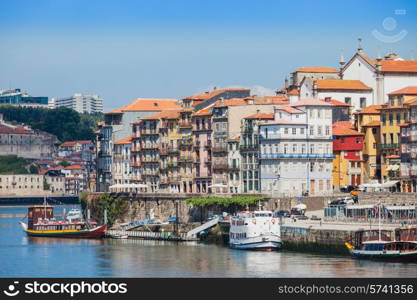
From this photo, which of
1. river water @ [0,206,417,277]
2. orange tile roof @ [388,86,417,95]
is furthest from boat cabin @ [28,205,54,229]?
orange tile roof @ [388,86,417,95]

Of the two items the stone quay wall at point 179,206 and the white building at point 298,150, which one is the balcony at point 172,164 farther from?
the white building at point 298,150

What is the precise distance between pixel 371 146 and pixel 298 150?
7.92 metres

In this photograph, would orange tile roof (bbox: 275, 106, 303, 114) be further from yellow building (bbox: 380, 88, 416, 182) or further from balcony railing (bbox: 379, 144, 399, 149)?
balcony railing (bbox: 379, 144, 399, 149)

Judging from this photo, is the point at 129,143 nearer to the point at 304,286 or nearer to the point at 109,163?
the point at 109,163

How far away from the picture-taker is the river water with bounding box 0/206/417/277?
303ft

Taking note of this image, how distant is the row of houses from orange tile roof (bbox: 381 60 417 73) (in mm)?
98

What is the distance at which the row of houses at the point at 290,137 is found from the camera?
Result: 130375mm

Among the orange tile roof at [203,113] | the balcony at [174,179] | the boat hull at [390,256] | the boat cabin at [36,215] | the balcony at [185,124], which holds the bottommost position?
the boat hull at [390,256]

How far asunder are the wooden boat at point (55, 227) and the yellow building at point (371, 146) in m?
25.0

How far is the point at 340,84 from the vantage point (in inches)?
5679

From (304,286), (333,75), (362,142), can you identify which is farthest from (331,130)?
(304,286)

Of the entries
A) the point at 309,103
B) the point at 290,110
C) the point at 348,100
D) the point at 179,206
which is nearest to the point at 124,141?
the point at 179,206

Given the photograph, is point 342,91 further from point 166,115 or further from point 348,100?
point 166,115

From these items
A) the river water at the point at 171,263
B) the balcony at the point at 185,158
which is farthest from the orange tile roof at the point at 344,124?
the river water at the point at 171,263
